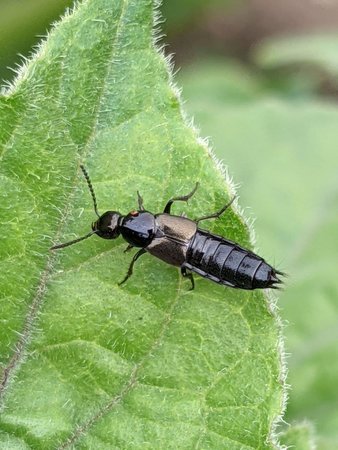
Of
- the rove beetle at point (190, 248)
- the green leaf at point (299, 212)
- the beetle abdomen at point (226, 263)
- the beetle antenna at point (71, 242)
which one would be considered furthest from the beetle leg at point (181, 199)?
the green leaf at point (299, 212)

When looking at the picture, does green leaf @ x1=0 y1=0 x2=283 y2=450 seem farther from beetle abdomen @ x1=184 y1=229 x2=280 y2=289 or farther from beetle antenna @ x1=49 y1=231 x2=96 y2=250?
beetle abdomen @ x1=184 y1=229 x2=280 y2=289

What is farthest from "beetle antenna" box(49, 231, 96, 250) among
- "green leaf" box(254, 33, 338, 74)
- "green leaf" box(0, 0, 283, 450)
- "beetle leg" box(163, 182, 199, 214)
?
"green leaf" box(254, 33, 338, 74)

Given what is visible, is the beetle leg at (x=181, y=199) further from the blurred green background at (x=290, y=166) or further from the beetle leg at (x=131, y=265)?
the blurred green background at (x=290, y=166)

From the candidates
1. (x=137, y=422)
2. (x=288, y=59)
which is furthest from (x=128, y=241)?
(x=288, y=59)

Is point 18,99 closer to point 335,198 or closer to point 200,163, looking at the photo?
point 200,163

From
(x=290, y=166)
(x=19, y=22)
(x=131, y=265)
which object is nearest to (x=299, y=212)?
(x=290, y=166)

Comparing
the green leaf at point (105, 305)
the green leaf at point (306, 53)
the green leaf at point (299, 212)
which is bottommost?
the green leaf at point (105, 305)
